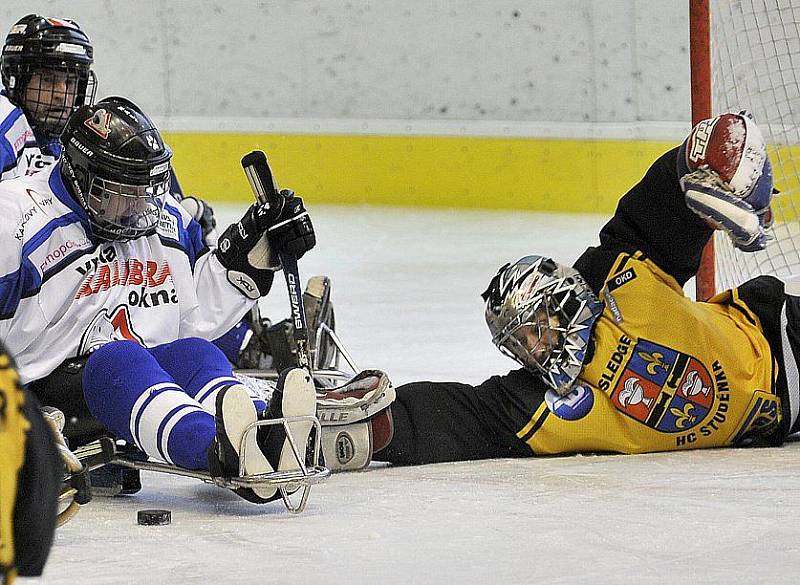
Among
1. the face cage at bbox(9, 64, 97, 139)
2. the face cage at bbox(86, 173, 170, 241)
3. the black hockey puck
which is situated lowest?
the black hockey puck

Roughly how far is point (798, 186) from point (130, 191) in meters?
2.86

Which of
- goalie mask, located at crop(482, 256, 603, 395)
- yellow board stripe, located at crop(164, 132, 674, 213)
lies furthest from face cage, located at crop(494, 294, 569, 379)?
yellow board stripe, located at crop(164, 132, 674, 213)

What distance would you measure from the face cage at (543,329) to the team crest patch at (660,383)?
13 cm

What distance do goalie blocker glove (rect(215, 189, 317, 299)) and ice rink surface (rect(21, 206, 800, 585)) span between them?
39 centimetres

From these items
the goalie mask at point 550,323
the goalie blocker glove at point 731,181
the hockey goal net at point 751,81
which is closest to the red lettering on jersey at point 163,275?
the goalie mask at point 550,323

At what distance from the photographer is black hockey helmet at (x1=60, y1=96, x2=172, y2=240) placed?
242 centimetres

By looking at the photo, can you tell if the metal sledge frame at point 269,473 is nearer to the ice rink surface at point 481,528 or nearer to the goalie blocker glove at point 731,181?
the ice rink surface at point 481,528

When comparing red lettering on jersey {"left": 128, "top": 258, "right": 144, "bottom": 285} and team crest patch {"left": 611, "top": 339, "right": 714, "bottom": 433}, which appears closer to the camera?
red lettering on jersey {"left": 128, "top": 258, "right": 144, "bottom": 285}

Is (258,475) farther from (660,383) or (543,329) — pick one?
(660,383)

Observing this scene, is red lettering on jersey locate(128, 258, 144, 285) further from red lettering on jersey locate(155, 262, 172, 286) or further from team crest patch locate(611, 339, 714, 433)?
team crest patch locate(611, 339, 714, 433)

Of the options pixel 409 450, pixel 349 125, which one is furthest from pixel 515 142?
pixel 409 450

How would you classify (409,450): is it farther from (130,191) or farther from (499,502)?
(130,191)

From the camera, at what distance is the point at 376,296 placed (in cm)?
503

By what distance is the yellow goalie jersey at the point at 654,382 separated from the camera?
2.68 metres
